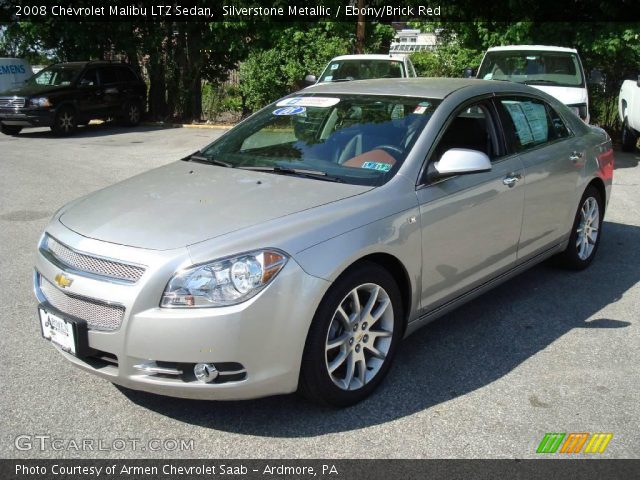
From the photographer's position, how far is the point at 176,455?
3168 mm

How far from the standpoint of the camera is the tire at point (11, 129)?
1689cm

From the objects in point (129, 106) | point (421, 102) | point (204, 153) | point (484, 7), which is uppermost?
point (484, 7)

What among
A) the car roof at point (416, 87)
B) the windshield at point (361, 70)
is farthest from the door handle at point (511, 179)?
the windshield at point (361, 70)

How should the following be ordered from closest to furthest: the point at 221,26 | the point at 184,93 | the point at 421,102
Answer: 1. the point at 421,102
2. the point at 221,26
3. the point at 184,93

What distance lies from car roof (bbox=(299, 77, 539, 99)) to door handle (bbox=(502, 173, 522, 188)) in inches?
23.5

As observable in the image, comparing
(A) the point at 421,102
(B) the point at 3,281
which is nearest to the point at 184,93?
(B) the point at 3,281

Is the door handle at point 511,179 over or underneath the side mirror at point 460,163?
underneath

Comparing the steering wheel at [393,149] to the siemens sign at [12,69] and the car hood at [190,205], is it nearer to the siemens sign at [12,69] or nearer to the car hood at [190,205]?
the car hood at [190,205]

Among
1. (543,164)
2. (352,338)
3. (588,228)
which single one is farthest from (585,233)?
(352,338)

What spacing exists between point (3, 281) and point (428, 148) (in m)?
3.70

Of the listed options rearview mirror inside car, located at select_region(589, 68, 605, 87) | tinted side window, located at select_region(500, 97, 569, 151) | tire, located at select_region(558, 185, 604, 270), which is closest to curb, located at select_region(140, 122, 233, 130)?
rearview mirror inside car, located at select_region(589, 68, 605, 87)

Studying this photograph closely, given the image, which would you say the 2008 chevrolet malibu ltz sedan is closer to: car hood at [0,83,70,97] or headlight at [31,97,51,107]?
headlight at [31,97,51,107]

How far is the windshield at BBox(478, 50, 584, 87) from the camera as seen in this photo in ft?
37.3

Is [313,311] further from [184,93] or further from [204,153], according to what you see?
[184,93]
